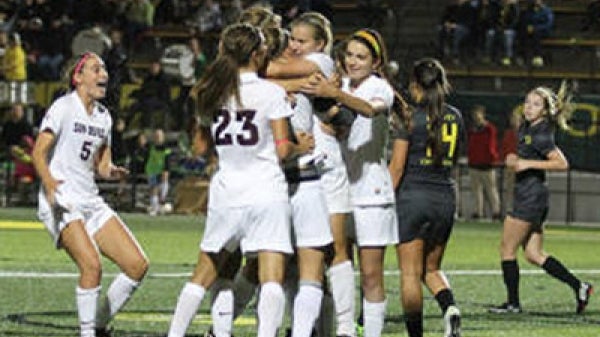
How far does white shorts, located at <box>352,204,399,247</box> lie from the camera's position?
39.4ft

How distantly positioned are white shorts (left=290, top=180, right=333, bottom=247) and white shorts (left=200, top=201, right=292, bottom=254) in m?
0.31

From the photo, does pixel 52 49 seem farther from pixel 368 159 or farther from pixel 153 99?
pixel 368 159

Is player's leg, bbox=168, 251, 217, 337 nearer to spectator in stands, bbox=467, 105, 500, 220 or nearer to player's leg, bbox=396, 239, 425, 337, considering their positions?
player's leg, bbox=396, 239, 425, 337

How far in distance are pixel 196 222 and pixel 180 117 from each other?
19.1ft

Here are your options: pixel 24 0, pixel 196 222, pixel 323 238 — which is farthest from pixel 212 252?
pixel 24 0

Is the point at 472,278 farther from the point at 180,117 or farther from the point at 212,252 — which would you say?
the point at 180,117

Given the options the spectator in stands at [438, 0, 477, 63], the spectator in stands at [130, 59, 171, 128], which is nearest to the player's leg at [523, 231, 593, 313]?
the spectator in stands at [130, 59, 171, 128]

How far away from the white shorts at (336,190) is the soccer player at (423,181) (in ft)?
2.29

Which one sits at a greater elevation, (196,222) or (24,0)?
(24,0)

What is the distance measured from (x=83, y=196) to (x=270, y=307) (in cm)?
234

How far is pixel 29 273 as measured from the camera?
763 inches

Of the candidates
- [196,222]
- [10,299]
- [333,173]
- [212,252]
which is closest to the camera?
[212,252]

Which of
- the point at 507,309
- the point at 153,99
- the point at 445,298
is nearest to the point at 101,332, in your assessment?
the point at 445,298

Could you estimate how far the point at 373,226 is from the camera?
12039 millimetres
